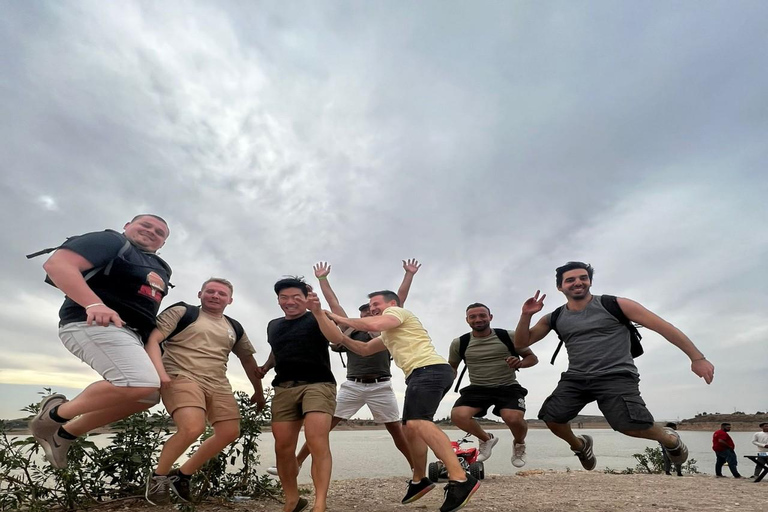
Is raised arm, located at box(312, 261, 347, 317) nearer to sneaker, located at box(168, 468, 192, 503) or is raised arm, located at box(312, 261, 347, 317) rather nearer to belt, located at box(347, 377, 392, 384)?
belt, located at box(347, 377, 392, 384)

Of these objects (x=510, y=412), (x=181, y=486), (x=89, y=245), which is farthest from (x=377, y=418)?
(x=89, y=245)

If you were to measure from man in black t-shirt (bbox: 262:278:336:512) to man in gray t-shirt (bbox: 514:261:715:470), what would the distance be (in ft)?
7.92

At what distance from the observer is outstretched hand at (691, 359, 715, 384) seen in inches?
180

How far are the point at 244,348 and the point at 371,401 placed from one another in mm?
2142

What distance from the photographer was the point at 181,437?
425 centimetres

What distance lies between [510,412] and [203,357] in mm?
4432

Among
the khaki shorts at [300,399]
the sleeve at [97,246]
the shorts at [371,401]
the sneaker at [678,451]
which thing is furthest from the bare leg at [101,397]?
the sneaker at [678,451]

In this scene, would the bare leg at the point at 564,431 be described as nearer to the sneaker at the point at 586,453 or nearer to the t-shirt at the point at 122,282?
the sneaker at the point at 586,453

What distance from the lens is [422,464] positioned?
17.1 feet

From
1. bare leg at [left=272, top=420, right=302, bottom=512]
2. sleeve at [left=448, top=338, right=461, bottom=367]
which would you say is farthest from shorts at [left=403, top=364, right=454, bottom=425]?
sleeve at [left=448, top=338, right=461, bottom=367]

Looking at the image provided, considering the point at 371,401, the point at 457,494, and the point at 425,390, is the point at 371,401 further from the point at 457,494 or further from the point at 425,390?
the point at 457,494

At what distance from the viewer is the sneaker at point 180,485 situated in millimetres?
4258

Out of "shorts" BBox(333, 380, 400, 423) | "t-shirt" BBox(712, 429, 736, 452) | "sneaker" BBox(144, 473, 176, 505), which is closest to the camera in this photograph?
"sneaker" BBox(144, 473, 176, 505)

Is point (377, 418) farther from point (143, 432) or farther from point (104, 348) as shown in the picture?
point (104, 348)
